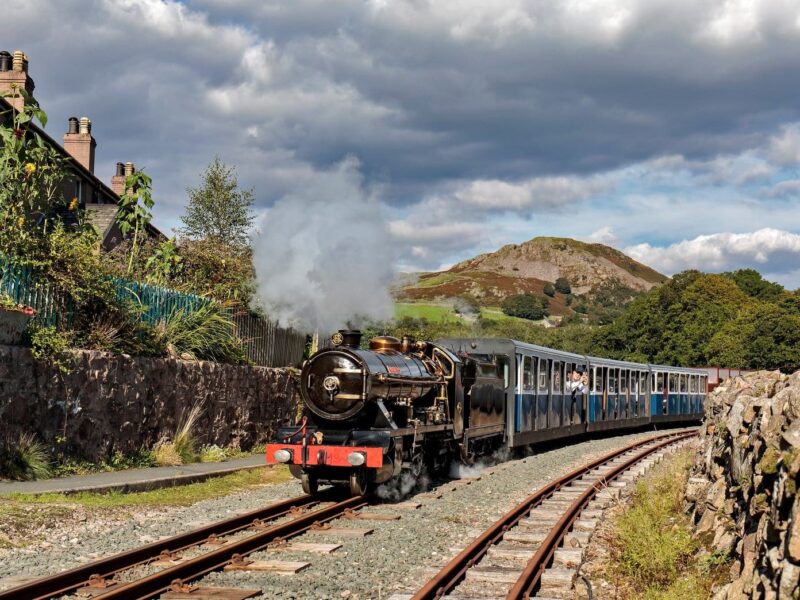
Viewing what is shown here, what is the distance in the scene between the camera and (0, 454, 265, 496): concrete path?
1161cm

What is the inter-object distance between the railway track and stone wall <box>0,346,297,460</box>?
7376mm

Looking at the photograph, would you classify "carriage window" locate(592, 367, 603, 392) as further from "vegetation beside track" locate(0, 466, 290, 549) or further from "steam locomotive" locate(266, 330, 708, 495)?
"vegetation beside track" locate(0, 466, 290, 549)

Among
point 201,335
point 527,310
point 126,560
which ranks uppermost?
point 527,310

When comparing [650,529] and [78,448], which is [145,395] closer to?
[78,448]

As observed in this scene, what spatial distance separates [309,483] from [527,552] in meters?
4.56

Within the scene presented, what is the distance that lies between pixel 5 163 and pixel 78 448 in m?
5.62

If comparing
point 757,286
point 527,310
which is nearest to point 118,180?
point 757,286

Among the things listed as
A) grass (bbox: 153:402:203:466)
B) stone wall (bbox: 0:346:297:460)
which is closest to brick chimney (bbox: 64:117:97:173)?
stone wall (bbox: 0:346:297:460)

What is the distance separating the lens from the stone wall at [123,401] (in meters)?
12.9

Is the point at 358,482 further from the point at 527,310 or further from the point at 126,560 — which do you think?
the point at 527,310

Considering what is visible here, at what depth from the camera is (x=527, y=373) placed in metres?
20.1

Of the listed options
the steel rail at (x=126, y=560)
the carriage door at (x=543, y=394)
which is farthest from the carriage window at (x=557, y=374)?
the steel rail at (x=126, y=560)

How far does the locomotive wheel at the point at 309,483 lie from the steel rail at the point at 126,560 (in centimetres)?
129

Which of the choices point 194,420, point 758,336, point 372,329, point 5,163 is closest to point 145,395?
point 194,420
